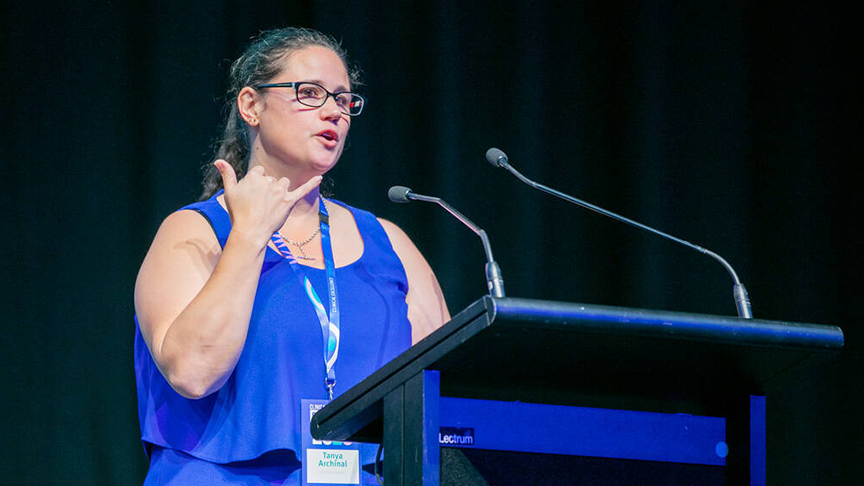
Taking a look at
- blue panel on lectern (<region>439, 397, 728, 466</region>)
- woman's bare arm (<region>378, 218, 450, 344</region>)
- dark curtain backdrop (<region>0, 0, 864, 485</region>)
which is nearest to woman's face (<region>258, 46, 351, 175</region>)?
woman's bare arm (<region>378, 218, 450, 344</region>)

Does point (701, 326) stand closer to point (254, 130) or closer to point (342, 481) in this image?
point (342, 481)

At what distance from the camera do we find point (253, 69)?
6.97ft

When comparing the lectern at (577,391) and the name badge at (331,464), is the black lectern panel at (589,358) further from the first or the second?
the name badge at (331,464)

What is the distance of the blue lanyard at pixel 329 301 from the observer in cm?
183

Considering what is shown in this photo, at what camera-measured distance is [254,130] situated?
6.93ft

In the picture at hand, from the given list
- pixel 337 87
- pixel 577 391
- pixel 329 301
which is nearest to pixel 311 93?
pixel 337 87

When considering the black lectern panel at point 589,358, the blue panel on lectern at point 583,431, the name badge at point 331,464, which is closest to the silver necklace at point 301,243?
the name badge at point 331,464

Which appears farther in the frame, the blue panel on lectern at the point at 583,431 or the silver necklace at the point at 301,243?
the silver necklace at the point at 301,243

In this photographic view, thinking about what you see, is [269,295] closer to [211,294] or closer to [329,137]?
[211,294]

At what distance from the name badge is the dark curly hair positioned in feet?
2.38

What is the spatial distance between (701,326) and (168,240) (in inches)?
40.9

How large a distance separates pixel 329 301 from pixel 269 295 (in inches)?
4.6

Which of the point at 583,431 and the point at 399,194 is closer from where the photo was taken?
the point at 583,431

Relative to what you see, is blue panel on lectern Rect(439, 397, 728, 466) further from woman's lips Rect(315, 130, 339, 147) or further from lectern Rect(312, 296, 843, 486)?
woman's lips Rect(315, 130, 339, 147)
